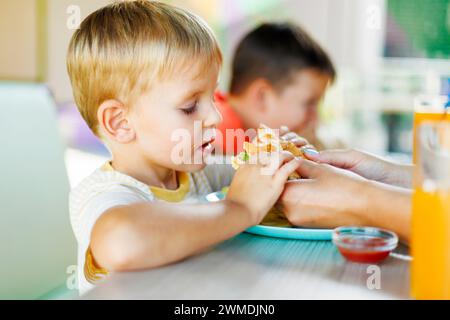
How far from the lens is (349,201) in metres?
0.85

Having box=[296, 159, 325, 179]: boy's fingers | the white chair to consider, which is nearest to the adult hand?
box=[296, 159, 325, 179]: boy's fingers

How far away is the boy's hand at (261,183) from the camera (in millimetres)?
857

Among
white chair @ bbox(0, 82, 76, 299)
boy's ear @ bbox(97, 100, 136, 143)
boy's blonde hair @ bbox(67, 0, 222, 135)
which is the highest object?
boy's blonde hair @ bbox(67, 0, 222, 135)

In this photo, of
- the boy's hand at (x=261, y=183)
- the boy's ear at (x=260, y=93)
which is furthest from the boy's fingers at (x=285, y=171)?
the boy's ear at (x=260, y=93)

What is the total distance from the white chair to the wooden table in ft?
2.19

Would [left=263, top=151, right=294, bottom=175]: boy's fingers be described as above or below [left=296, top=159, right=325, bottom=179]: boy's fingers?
above

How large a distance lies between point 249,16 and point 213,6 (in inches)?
12.3

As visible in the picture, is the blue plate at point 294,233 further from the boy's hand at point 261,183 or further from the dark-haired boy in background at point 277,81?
the dark-haired boy in background at point 277,81

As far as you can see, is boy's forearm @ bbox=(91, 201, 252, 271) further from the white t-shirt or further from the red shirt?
the red shirt

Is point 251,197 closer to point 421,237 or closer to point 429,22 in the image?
point 421,237

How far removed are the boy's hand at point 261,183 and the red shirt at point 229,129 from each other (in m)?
1.33

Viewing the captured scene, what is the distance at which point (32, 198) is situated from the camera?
1.36 meters

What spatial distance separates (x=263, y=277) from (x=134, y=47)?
0.53m

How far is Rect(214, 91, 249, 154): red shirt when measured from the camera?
7.66 ft
